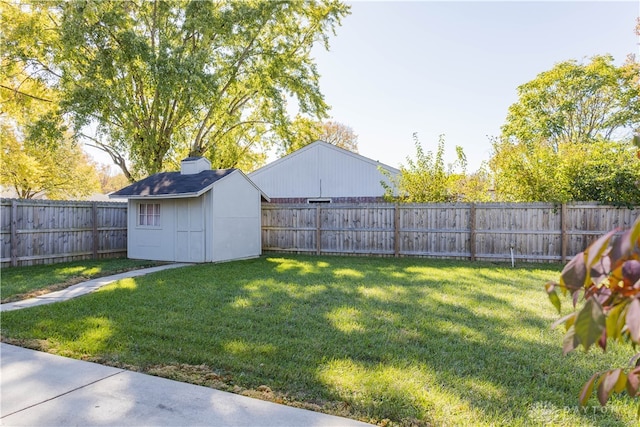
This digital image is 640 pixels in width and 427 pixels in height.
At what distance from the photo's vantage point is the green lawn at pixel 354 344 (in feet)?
9.45

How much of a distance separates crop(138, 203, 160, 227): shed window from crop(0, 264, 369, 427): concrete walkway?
8.65m

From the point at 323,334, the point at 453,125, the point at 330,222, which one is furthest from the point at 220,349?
→ the point at 453,125

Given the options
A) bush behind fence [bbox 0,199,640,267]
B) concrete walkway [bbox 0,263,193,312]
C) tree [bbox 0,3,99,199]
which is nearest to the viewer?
concrete walkway [bbox 0,263,193,312]

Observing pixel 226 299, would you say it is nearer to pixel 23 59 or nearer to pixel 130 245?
pixel 130 245

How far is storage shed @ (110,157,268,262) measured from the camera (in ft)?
36.5

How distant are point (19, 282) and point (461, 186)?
11898 millimetres

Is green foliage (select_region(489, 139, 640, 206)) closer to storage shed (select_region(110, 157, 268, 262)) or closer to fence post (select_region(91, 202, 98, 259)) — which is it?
storage shed (select_region(110, 157, 268, 262))

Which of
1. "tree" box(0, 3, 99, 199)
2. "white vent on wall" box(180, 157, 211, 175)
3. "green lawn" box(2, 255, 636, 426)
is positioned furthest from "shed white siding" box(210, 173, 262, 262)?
"tree" box(0, 3, 99, 199)

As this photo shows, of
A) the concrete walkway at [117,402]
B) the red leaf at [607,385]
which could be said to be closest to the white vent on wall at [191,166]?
the concrete walkway at [117,402]

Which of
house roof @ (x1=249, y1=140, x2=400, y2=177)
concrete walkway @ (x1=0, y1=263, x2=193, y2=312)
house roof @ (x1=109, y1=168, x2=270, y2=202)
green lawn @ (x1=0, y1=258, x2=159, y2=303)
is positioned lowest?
concrete walkway @ (x1=0, y1=263, x2=193, y2=312)

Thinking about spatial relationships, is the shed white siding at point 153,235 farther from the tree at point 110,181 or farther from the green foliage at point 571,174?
the tree at point 110,181

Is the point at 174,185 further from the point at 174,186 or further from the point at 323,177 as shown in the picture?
the point at 323,177

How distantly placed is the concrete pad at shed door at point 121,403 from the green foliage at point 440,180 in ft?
34.6

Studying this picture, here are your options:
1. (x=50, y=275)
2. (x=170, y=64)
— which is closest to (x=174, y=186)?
(x=50, y=275)
